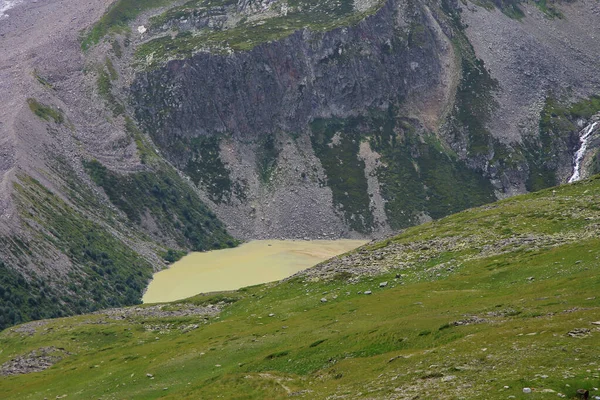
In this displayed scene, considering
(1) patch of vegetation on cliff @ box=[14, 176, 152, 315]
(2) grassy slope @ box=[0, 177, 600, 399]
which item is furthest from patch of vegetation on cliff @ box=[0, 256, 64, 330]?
(2) grassy slope @ box=[0, 177, 600, 399]

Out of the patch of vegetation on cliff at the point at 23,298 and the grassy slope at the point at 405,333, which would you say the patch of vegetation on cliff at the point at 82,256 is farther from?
the grassy slope at the point at 405,333

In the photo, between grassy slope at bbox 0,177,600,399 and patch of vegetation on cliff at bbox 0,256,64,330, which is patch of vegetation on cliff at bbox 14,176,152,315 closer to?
patch of vegetation on cliff at bbox 0,256,64,330

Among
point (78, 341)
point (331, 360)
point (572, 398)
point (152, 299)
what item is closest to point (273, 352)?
point (331, 360)

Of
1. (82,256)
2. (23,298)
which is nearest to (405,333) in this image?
(23,298)

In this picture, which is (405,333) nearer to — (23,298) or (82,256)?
(23,298)

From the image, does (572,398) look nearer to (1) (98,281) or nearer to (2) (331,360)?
(2) (331,360)

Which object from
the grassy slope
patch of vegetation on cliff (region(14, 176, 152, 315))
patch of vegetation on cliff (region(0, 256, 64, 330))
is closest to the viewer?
the grassy slope
